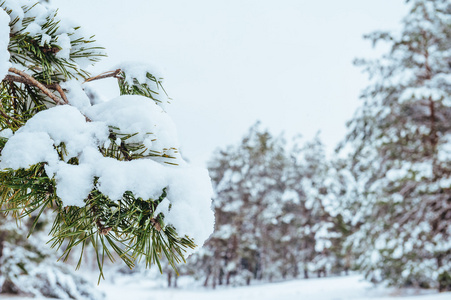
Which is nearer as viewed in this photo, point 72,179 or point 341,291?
point 72,179

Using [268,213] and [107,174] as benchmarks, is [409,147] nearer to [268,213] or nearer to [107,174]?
[107,174]

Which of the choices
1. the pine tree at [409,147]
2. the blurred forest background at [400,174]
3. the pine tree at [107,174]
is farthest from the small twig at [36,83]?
the pine tree at [409,147]

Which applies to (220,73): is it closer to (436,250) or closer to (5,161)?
(436,250)

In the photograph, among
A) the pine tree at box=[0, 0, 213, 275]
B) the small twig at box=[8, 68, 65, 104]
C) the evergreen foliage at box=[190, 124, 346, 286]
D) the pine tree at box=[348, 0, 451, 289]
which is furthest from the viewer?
the evergreen foliage at box=[190, 124, 346, 286]

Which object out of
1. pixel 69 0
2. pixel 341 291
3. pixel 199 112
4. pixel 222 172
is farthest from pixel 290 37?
pixel 69 0

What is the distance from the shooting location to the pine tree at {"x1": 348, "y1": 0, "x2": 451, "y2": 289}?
6.87 metres

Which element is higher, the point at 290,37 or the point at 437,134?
the point at 290,37

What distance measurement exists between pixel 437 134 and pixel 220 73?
2658 inches

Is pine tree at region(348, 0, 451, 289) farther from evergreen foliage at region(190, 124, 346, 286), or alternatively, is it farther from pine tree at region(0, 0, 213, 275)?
evergreen foliage at region(190, 124, 346, 286)

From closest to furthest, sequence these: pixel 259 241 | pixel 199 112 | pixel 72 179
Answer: pixel 72 179 → pixel 259 241 → pixel 199 112

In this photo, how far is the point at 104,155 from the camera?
0.80 metres

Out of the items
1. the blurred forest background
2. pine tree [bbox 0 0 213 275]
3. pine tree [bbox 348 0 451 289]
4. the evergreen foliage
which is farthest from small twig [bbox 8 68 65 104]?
the evergreen foliage

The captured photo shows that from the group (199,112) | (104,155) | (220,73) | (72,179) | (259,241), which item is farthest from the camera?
(220,73)

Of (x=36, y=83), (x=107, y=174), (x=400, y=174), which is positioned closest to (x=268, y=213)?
(x=400, y=174)
